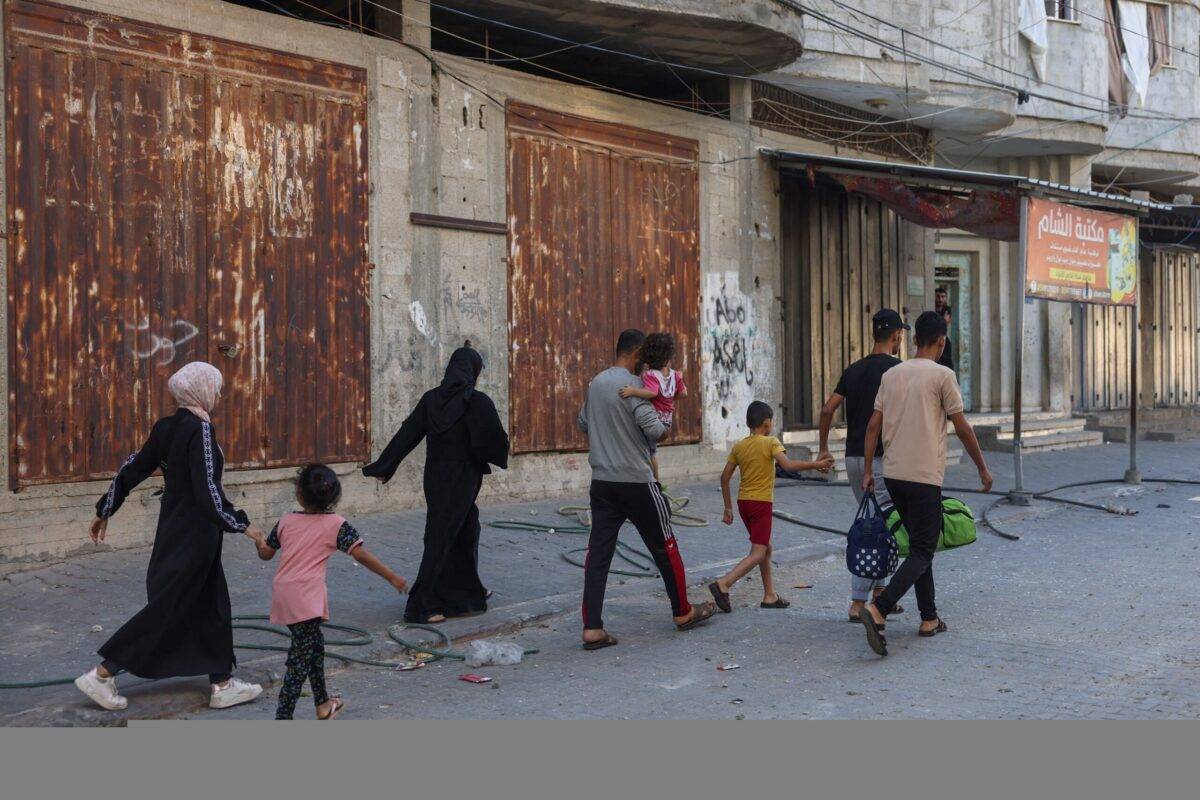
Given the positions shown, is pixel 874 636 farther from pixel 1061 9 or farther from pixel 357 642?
pixel 1061 9

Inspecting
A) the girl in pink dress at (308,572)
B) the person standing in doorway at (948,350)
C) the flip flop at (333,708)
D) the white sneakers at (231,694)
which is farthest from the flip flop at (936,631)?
the person standing in doorway at (948,350)

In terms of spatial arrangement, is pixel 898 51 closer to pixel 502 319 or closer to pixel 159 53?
pixel 502 319

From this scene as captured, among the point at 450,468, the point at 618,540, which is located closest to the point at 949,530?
the point at 450,468

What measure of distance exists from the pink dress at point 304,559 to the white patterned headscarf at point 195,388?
0.80 metres

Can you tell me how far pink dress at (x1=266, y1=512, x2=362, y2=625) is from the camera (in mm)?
5324

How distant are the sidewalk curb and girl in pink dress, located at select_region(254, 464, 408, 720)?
23.4 inches

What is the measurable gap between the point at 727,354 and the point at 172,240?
7271mm

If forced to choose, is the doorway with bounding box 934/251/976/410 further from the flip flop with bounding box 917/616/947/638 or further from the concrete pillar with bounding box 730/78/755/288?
the flip flop with bounding box 917/616/947/638

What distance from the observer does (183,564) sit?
575 cm

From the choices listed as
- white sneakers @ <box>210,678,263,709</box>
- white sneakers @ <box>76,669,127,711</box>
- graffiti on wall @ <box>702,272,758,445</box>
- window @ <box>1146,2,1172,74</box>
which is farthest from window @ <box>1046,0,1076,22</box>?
white sneakers @ <box>76,669,127,711</box>

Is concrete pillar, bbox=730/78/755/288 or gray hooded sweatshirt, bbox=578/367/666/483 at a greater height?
concrete pillar, bbox=730/78/755/288

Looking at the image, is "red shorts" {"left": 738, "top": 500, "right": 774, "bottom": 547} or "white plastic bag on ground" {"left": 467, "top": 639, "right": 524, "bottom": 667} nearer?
"white plastic bag on ground" {"left": 467, "top": 639, "right": 524, "bottom": 667}

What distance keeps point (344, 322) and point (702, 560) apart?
3.81 meters

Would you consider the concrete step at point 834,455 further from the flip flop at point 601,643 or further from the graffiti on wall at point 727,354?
the flip flop at point 601,643
